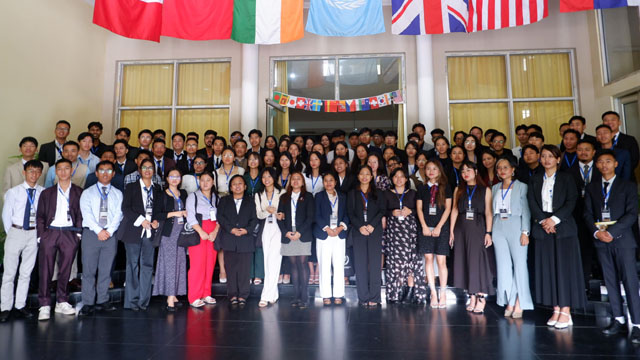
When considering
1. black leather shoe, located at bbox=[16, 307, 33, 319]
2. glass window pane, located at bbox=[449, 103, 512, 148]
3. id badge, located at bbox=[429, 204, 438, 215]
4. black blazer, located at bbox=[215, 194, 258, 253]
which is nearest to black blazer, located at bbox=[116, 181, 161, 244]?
black blazer, located at bbox=[215, 194, 258, 253]

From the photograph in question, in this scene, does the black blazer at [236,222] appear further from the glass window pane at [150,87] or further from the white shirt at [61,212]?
the glass window pane at [150,87]

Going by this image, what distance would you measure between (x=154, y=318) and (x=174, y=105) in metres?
5.26

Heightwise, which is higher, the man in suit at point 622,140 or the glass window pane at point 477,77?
the glass window pane at point 477,77

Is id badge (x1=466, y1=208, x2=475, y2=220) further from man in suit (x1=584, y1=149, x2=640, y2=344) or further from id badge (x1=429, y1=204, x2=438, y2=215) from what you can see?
man in suit (x1=584, y1=149, x2=640, y2=344)

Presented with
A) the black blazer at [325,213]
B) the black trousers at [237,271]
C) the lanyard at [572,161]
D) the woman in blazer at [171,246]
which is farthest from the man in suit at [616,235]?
the woman in blazer at [171,246]

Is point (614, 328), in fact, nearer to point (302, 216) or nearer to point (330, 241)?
point (330, 241)

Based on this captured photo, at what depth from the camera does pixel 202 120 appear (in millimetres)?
8102

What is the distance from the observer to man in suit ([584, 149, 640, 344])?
3.49 metres

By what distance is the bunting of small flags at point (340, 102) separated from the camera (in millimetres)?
7625

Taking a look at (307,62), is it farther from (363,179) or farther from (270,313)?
(270,313)

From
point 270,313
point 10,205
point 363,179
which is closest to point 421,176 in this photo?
point 363,179

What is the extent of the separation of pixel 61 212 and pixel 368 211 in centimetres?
347

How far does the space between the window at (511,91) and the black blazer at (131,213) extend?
5.90m

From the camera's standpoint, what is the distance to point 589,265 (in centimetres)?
434
